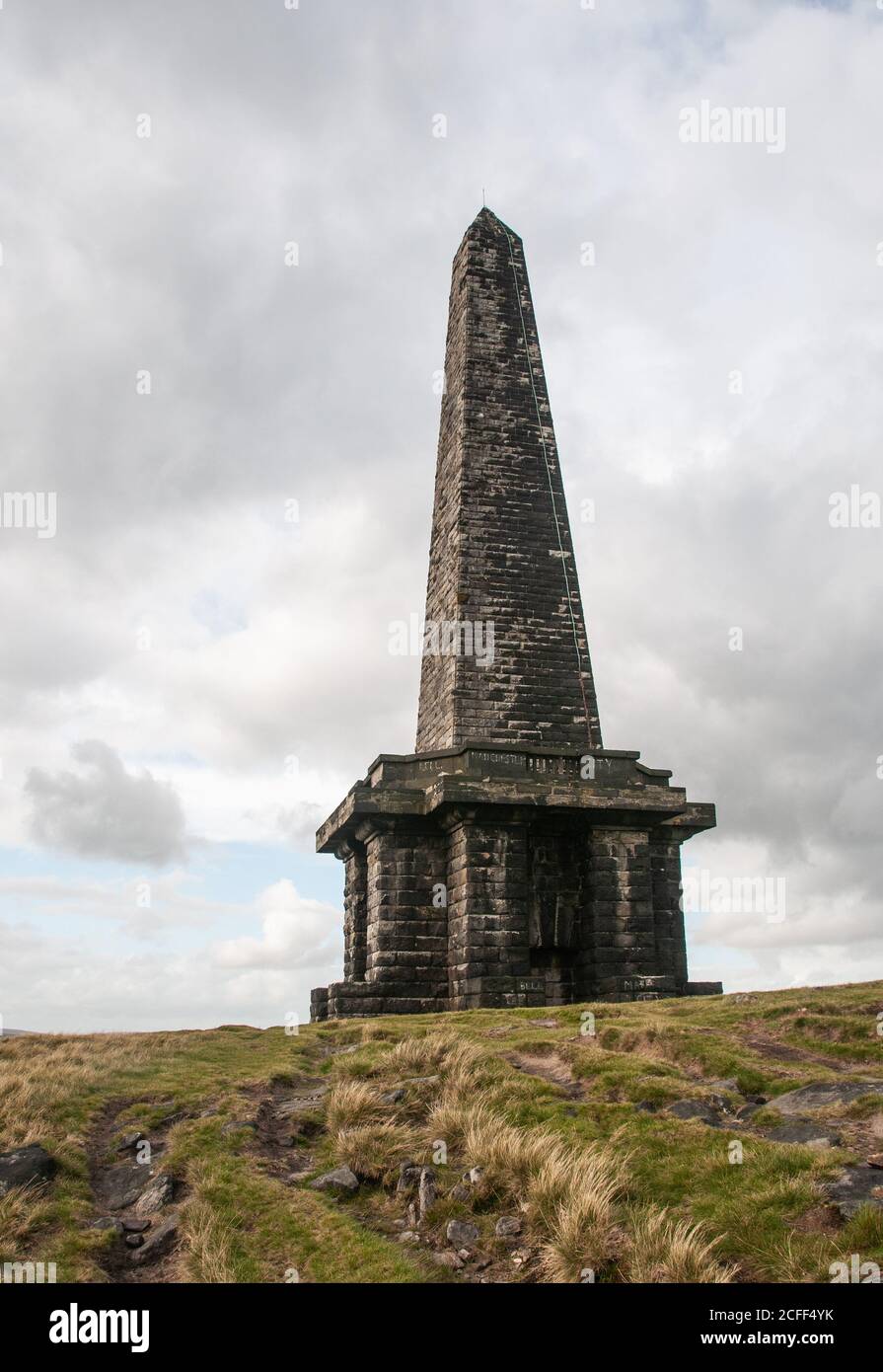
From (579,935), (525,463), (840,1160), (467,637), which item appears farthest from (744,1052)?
(525,463)

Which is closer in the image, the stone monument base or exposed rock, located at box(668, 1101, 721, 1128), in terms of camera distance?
exposed rock, located at box(668, 1101, 721, 1128)

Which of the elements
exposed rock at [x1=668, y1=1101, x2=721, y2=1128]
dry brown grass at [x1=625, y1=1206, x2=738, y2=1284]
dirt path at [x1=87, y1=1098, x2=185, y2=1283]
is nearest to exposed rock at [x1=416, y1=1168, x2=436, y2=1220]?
dry brown grass at [x1=625, y1=1206, x2=738, y2=1284]

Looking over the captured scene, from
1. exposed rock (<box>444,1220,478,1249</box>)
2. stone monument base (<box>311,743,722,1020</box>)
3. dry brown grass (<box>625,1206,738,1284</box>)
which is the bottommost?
exposed rock (<box>444,1220,478,1249</box>)

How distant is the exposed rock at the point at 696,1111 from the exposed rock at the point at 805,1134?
24.6 inches

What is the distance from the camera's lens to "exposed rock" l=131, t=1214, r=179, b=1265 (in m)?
8.92

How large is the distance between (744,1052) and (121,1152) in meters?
7.21

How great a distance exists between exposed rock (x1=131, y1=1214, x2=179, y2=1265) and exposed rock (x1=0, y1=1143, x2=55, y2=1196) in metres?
1.62

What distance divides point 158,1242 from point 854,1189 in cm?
574

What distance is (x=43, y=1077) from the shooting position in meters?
13.8

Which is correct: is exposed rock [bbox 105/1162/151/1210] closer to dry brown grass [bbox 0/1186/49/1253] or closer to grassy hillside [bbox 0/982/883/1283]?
grassy hillside [bbox 0/982/883/1283]

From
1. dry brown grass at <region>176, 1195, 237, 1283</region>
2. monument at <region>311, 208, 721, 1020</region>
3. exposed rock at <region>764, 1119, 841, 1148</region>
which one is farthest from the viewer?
monument at <region>311, 208, 721, 1020</region>

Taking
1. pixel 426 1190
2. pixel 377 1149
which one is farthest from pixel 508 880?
pixel 426 1190

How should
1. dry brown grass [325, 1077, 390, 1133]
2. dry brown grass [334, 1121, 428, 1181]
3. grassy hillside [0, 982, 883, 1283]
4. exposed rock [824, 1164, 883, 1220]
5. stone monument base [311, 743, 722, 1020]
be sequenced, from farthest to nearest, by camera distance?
stone monument base [311, 743, 722, 1020] < dry brown grass [325, 1077, 390, 1133] < dry brown grass [334, 1121, 428, 1181] < grassy hillside [0, 982, 883, 1283] < exposed rock [824, 1164, 883, 1220]
